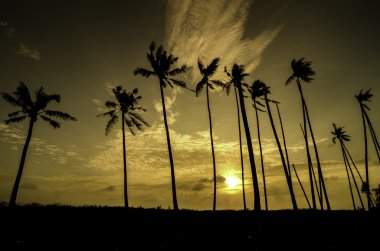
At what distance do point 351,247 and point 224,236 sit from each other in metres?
4.19

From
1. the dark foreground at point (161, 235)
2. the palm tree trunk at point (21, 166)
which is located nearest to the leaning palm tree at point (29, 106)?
the palm tree trunk at point (21, 166)

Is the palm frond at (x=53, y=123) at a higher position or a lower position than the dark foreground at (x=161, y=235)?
higher

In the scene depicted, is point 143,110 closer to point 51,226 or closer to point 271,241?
point 51,226

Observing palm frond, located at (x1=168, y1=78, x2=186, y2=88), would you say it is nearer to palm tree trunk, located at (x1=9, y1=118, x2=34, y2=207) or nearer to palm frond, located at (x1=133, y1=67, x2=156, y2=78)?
palm frond, located at (x1=133, y1=67, x2=156, y2=78)

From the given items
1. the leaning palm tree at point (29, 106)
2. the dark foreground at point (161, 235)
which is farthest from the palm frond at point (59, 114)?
the dark foreground at point (161, 235)

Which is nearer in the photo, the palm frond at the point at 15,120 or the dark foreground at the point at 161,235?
the dark foreground at the point at 161,235

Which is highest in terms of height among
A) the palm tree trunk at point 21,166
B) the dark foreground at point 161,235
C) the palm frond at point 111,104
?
the palm frond at point 111,104

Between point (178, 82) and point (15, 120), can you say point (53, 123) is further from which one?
point (178, 82)

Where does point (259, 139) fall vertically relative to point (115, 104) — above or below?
below

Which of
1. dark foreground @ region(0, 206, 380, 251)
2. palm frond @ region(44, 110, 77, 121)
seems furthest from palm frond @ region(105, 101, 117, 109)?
dark foreground @ region(0, 206, 380, 251)

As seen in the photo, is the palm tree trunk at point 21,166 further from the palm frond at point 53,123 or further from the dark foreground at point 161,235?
the dark foreground at point 161,235

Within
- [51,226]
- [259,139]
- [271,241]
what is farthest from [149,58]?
[271,241]

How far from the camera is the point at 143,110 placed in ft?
99.8

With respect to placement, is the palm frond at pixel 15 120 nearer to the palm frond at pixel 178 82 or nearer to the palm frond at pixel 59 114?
the palm frond at pixel 59 114
